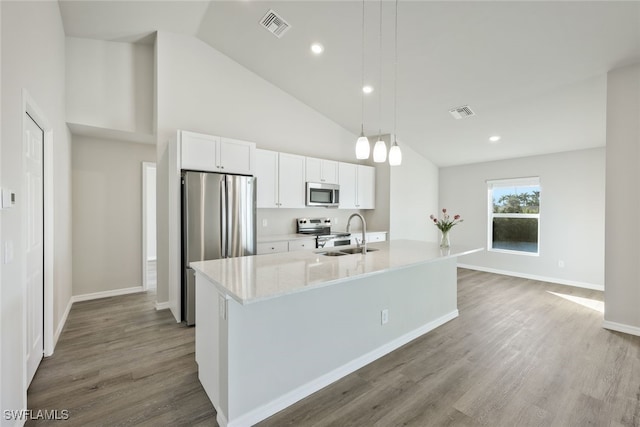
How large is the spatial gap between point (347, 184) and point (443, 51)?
2.56 metres

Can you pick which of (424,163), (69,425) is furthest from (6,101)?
(424,163)

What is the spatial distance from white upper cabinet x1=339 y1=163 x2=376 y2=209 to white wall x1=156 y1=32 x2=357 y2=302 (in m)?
0.62

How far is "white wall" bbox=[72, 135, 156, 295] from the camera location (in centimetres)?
386

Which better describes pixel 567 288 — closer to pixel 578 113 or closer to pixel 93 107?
pixel 578 113

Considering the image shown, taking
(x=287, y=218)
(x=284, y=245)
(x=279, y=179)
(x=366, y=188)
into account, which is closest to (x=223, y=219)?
(x=284, y=245)

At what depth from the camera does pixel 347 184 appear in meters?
5.15

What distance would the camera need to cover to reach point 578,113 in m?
3.71

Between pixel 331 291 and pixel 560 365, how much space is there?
2078 mm

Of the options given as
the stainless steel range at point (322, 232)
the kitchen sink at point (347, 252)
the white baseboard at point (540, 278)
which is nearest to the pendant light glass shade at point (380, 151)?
the kitchen sink at point (347, 252)

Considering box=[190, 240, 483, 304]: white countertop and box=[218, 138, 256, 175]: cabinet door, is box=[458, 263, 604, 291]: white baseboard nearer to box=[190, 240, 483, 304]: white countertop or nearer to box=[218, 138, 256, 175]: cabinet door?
box=[190, 240, 483, 304]: white countertop

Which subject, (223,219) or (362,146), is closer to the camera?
(362,146)

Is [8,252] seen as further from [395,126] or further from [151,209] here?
[395,126]

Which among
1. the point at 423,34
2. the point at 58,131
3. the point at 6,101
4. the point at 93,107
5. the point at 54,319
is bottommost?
the point at 54,319

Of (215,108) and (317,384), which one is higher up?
(215,108)
